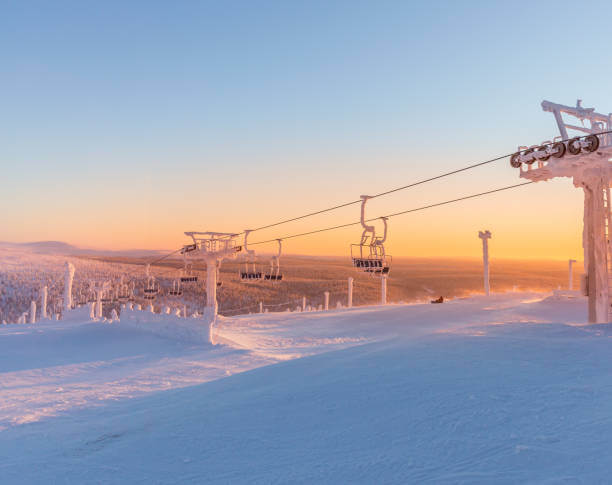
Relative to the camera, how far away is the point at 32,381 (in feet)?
45.9

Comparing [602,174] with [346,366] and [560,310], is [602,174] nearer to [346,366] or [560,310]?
[346,366]

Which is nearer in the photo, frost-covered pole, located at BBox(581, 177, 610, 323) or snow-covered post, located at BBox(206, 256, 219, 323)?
frost-covered pole, located at BBox(581, 177, 610, 323)

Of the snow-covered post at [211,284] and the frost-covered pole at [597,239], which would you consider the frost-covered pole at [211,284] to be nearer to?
the snow-covered post at [211,284]

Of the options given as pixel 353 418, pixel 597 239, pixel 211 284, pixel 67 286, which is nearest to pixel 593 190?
pixel 597 239

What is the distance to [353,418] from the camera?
6.80m

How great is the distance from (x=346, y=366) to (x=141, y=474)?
4769 millimetres

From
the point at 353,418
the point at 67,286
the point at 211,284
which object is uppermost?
the point at 211,284

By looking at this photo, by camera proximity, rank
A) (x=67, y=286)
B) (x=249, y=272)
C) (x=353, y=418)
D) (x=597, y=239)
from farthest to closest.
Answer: (x=67, y=286), (x=249, y=272), (x=597, y=239), (x=353, y=418)

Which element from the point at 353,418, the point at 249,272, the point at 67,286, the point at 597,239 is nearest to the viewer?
the point at 353,418

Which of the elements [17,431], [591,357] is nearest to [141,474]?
[17,431]

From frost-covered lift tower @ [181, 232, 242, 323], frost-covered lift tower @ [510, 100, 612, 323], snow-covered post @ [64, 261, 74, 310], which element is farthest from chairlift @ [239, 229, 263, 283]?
snow-covered post @ [64, 261, 74, 310]

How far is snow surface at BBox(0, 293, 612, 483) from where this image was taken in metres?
5.17

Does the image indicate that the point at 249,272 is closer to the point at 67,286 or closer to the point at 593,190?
the point at 593,190

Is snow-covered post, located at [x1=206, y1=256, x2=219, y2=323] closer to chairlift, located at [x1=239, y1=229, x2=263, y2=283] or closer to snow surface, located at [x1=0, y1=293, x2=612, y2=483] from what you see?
chairlift, located at [x1=239, y1=229, x2=263, y2=283]
